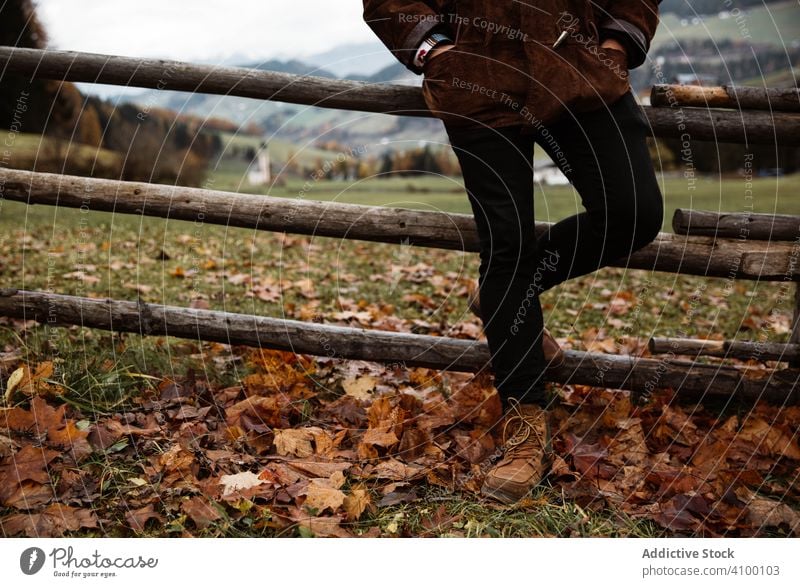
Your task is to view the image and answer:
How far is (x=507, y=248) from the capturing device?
7.54 ft

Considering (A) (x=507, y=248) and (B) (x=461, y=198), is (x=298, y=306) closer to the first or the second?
(A) (x=507, y=248)

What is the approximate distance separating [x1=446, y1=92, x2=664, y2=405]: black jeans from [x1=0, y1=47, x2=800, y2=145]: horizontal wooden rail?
22.3 inches

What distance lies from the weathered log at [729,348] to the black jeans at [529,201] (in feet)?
2.51

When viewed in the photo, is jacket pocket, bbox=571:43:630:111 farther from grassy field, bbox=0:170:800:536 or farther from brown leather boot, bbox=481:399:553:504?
brown leather boot, bbox=481:399:553:504

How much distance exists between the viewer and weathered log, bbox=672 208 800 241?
2855 millimetres

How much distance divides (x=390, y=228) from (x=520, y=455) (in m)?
1.12

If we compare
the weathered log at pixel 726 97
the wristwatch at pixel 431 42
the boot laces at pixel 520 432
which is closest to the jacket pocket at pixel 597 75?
the wristwatch at pixel 431 42

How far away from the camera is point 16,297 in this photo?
116 inches

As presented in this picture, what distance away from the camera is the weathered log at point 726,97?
2.80 meters

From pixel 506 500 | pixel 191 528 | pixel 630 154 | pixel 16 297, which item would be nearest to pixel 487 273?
pixel 630 154

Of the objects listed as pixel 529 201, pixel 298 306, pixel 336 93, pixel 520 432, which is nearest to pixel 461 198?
pixel 298 306

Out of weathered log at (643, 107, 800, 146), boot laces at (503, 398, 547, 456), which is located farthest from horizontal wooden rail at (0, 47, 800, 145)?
boot laces at (503, 398, 547, 456)

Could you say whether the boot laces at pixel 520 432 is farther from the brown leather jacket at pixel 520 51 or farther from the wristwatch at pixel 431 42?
the wristwatch at pixel 431 42
